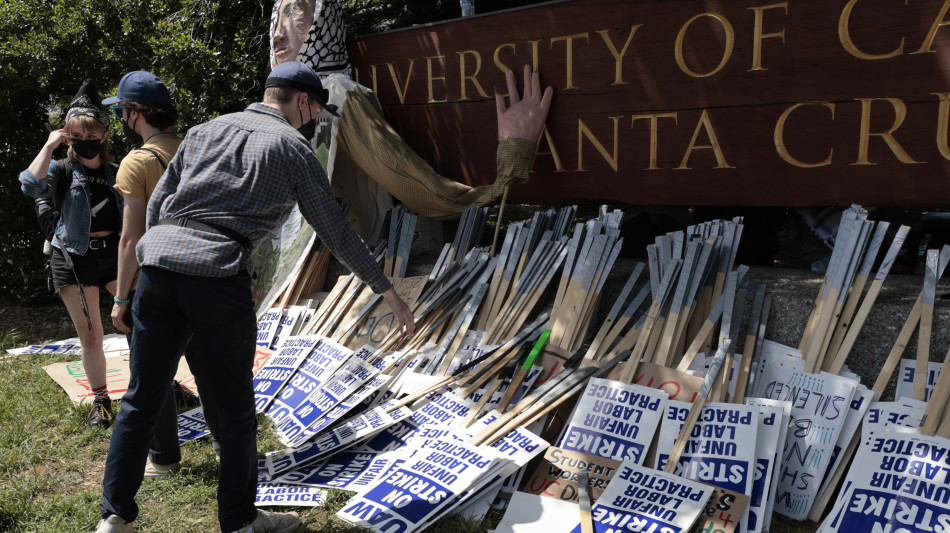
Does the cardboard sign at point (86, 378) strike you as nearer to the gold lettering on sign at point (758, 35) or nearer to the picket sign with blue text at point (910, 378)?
the gold lettering on sign at point (758, 35)

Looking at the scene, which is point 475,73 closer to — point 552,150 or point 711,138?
point 552,150

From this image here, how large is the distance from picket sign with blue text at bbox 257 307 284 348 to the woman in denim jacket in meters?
1.09

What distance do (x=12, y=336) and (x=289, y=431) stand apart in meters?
3.52

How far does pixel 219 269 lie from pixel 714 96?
2.80m

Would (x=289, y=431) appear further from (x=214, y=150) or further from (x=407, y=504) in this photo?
(x=214, y=150)

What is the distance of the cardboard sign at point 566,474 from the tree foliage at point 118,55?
406 centimetres

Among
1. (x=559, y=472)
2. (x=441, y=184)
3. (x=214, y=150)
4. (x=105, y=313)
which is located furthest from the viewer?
(x=105, y=313)

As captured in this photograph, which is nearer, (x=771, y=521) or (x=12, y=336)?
(x=771, y=521)

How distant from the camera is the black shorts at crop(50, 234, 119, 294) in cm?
415

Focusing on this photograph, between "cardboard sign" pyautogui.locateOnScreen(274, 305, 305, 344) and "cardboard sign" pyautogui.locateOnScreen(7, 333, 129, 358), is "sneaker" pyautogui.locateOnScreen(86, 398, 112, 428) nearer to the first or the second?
"cardboard sign" pyautogui.locateOnScreen(274, 305, 305, 344)

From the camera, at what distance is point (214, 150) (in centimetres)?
280

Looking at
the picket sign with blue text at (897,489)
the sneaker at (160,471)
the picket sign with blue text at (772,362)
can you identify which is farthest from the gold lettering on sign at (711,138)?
the sneaker at (160,471)

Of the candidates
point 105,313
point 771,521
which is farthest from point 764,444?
point 105,313

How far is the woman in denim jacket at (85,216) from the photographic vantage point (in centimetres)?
410
